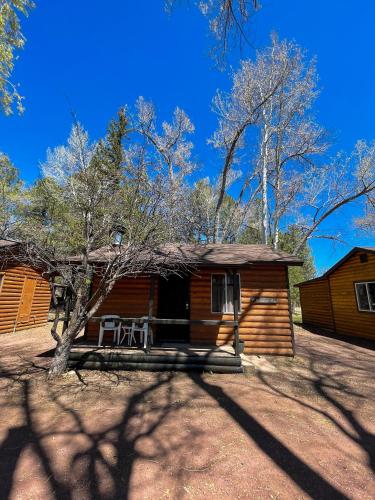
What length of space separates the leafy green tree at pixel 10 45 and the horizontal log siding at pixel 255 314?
8.46m

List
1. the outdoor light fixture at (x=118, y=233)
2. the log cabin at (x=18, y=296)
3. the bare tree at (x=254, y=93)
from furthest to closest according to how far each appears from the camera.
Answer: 1. the bare tree at (x=254, y=93)
2. the log cabin at (x=18, y=296)
3. the outdoor light fixture at (x=118, y=233)

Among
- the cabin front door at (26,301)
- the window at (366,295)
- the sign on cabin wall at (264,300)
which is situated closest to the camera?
the sign on cabin wall at (264,300)

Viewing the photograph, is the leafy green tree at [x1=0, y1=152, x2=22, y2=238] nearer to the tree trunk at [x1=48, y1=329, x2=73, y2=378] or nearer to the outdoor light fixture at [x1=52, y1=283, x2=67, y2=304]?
the outdoor light fixture at [x1=52, y1=283, x2=67, y2=304]

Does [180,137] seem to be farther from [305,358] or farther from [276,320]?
[305,358]

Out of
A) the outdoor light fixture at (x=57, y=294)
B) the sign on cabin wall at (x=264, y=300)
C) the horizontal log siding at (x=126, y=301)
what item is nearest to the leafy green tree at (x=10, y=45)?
the outdoor light fixture at (x=57, y=294)

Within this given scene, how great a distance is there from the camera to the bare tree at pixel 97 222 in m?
5.37

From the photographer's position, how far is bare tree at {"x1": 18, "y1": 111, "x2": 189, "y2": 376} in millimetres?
5371

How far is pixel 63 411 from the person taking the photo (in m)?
3.82

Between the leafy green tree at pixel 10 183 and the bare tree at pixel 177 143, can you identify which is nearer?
the bare tree at pixel 177 143

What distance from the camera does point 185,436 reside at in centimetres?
321

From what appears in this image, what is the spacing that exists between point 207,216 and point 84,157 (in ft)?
46.0

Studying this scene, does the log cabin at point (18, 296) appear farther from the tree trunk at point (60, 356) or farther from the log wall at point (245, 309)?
the tree trunk at point (60, 356)

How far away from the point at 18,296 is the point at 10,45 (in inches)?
399

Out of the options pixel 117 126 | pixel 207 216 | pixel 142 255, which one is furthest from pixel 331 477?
pixel 117 126
